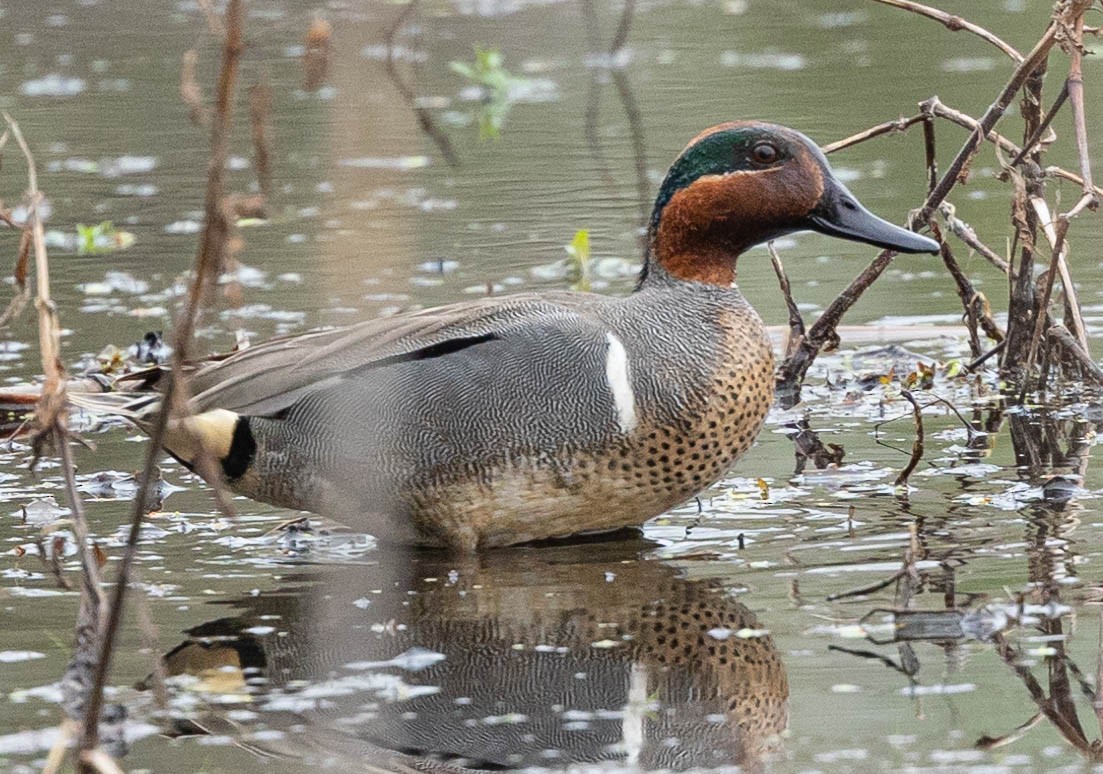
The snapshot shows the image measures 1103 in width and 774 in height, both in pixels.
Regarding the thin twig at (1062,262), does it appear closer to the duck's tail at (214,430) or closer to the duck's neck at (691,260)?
the duck's neck at (691,260)

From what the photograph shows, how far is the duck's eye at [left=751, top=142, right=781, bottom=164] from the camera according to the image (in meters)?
5.28

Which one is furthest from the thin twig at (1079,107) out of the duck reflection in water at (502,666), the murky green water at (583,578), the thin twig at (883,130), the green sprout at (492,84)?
the green sprout at (492,84)

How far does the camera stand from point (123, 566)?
3.13 metres

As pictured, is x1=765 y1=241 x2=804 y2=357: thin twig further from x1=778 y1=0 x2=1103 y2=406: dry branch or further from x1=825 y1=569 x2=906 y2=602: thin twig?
x1=825 y1=569 x2=906 y2=602: thin twig

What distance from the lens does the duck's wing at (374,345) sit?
5031 mm

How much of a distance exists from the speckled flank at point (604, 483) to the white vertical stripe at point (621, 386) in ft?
0.11

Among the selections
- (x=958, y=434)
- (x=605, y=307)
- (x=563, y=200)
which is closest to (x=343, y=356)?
(x=605, y=307)

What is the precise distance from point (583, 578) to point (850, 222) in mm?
1340

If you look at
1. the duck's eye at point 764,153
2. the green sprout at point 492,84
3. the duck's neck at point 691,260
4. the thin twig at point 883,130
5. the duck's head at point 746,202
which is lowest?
the duck's neck at point 691,260

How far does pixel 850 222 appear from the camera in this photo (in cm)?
534

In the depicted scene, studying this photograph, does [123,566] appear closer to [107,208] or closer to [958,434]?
[958,434]

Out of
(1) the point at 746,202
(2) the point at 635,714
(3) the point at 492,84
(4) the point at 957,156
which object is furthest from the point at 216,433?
(3) the point at 492,84

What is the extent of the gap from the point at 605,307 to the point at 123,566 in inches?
89.0

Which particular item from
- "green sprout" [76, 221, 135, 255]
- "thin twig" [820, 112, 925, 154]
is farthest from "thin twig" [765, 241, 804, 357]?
"green sprout" [76, 221, 135, 255]
